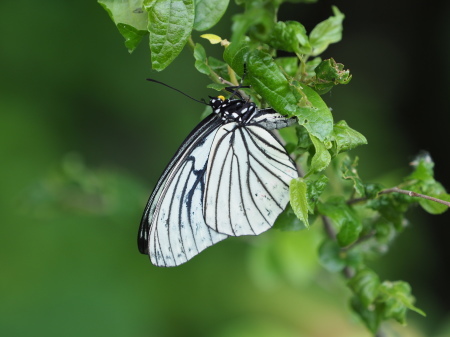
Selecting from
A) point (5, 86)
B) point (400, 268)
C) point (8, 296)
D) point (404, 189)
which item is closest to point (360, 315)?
point (404, 189)

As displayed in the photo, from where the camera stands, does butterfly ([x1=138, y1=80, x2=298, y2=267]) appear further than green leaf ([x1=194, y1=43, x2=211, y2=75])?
Yes

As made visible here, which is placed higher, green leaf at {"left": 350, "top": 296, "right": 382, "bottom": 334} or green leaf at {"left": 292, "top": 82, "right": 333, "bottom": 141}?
green leaf at {"left": 292, "top": 82, "right": 333, "bottom": 141}

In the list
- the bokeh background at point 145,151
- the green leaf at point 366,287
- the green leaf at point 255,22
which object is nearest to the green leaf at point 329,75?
the green leaf at point 255,22

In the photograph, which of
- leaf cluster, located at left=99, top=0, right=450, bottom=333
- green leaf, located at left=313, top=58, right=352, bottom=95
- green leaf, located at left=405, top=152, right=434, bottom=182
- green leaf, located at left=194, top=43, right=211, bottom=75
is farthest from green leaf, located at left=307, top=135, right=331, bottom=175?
green leaf, located at left=405, top=152, right=434, bottom=182

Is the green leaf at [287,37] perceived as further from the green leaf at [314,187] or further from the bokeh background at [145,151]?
the bokeh background at [145,151]

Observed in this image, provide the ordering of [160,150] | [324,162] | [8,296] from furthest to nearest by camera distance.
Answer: [160,150] < [8,296] < [324,162]

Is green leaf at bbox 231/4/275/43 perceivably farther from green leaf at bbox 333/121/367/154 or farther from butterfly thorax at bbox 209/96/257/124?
butterfly thorax at bbox 209/96/257/124

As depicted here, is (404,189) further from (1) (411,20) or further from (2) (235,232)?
(1) (411,20)
